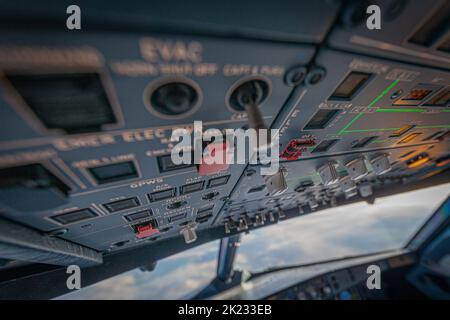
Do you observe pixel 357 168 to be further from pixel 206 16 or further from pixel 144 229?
pixel 144 229

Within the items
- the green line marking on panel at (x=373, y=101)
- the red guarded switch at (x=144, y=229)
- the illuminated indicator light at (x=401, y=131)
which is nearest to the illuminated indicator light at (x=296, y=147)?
the green line marking on panel at (x=373, y=101)

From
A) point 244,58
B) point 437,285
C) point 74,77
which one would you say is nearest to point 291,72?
point 244,58

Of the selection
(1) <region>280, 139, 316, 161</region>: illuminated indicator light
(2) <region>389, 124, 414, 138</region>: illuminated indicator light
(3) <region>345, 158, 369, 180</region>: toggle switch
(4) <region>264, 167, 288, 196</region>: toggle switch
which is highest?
(2) <region>389, 124, 414, 138</region>: illuminated indicator light

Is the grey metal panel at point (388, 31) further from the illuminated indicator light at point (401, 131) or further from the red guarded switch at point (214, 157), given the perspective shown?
the illuminated indicator light at point (401, 131)

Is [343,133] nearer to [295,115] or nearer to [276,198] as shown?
[295,115]

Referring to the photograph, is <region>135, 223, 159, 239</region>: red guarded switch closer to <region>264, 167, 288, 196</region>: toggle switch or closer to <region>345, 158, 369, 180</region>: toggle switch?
<region>264, 167, 288, 196</region>: toggle switch

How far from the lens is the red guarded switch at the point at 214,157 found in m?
1.68

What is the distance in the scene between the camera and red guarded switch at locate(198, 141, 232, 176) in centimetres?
168

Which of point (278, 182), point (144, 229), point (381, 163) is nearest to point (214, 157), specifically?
point (278, 182)

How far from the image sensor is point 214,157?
1.79 meters

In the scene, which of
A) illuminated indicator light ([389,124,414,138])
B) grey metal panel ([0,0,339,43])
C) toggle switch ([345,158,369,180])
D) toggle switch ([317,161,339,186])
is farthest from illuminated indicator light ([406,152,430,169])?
grey metal panel ([0,0,339,43])

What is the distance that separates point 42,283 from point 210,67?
538 centimetres

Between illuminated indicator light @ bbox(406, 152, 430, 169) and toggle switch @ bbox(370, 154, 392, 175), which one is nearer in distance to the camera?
toggle switch @ bbox(370, 154, 392, 175)

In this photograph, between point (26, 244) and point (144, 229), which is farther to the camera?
point (144, 229)
